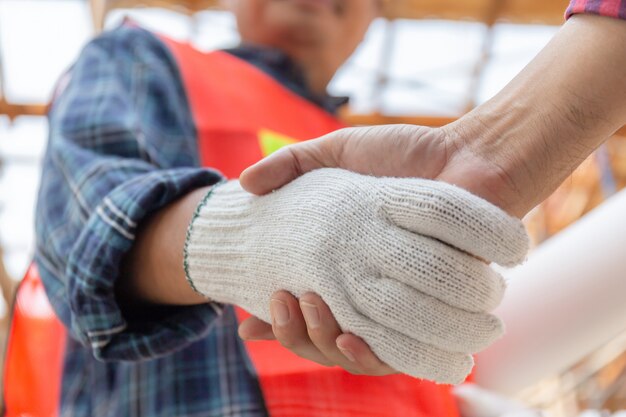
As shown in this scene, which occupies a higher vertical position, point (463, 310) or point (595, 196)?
point (463, 310)

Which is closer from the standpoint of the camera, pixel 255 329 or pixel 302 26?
pixel 255 329

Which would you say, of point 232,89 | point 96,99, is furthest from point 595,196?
point 96,99

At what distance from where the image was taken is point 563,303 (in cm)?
74

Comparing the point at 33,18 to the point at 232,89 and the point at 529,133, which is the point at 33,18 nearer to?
the point at 232,89

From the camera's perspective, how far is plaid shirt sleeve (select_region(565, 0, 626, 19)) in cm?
46

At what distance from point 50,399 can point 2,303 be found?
323 cm

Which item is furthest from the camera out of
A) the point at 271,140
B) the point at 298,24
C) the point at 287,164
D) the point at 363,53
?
the point at 363,53

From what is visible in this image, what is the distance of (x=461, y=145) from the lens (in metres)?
0.49

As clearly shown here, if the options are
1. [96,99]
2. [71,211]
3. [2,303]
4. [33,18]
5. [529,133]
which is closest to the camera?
[529,133]

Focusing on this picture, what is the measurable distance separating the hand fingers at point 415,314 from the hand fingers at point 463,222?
43mm

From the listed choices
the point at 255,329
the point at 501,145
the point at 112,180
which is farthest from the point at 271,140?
the point at 501,145

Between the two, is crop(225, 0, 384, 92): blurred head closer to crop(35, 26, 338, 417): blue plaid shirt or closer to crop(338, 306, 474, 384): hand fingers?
crop(35, 26, 338, 417): blue plaid shirt

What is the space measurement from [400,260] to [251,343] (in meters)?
0.33

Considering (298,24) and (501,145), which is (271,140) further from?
(501,145)
